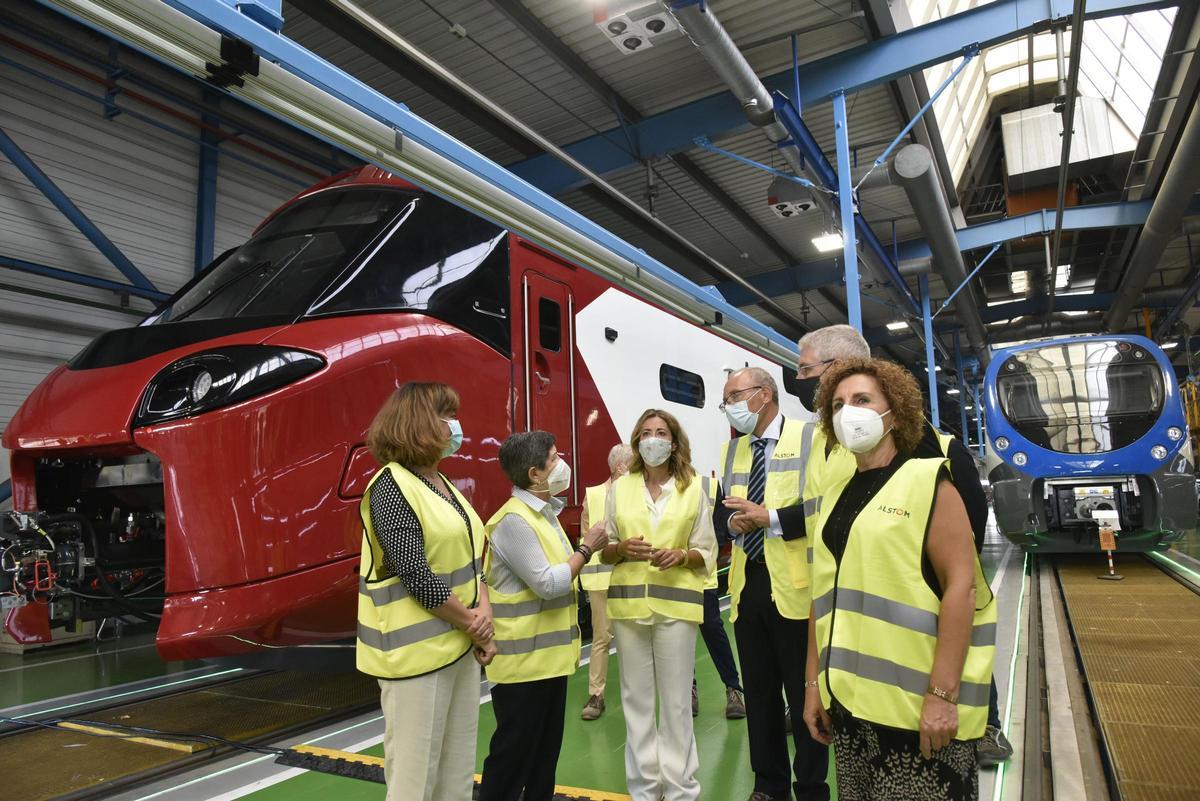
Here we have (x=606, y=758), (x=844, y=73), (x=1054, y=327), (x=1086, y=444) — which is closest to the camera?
(x=606, y=758)

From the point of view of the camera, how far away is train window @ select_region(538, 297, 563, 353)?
489 cm

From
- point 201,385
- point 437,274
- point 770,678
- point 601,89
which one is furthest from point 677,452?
point 601,89

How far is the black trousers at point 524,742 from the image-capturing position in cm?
247

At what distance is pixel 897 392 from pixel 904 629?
575 mm

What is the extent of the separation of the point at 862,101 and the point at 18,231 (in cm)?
981

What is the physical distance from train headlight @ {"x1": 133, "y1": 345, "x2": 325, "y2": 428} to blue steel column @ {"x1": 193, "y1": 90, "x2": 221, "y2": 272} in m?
6.00

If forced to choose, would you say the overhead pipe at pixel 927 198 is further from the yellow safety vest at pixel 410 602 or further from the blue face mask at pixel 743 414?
the yellow safety vest at pixel 410 602

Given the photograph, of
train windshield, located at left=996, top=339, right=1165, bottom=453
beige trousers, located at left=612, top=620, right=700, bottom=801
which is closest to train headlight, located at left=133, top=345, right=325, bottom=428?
beige trousers, located at left=612, top=620, right=700, bottom=801

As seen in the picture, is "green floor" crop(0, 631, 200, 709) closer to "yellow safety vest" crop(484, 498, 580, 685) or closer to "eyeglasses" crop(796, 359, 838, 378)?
"yellow safety vest" crop(484, 498, 580, 685)

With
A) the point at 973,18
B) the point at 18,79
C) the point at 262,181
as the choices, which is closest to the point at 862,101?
the point at 973,18

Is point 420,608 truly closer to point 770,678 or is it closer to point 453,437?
point 453,437

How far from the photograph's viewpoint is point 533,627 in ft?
8.52

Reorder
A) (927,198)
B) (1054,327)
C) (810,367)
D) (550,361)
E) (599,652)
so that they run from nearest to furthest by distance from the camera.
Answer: (810,367) < (599,652) < (550,361) < (927,198) < (1054,327)

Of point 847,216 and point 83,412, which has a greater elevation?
point 847,216
